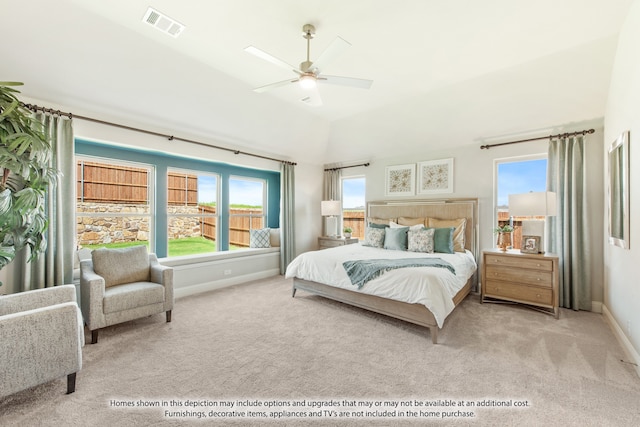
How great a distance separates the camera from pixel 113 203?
3.99 metres

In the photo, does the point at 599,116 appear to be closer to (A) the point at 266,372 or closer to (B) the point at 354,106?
(B) the point at 354,106

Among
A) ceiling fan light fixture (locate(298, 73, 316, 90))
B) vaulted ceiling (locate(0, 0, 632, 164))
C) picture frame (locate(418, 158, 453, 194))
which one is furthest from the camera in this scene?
picture frame (locate(418, 158, 453, 194))

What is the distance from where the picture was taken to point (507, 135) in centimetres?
413

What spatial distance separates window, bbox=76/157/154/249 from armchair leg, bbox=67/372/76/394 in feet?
8.06

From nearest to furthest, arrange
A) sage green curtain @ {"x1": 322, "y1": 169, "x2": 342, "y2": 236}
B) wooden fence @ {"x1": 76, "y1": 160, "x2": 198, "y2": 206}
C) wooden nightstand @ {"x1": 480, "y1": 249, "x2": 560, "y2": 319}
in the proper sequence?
wooden nightstand @ {"x1": 480, "y1": 249, "x2": 560, "y2": 319} → wooden fence @ {"x1": 76, "y1": 160, "x2": 198, "y2": 206} → sage green curtain @ {"x1": 322, "y1": 169, "x2": 342, "y2": 236}

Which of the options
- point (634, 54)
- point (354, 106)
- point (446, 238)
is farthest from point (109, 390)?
point (634, 54)

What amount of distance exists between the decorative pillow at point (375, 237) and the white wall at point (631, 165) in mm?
2752

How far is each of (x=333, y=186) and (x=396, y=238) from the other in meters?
2.31

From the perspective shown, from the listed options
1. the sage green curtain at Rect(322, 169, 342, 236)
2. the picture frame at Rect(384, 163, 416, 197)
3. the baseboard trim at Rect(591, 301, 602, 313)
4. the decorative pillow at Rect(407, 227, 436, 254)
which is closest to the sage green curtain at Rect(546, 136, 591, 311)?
the baseboard trim at Rect(591, 301, 602, 313)

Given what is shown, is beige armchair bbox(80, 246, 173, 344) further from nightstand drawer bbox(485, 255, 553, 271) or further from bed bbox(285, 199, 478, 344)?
nightstand drawer bbox(485, 255, 553, 271)

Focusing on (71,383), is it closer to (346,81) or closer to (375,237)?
(346,81)

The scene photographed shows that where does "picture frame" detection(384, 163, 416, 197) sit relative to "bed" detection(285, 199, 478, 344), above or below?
above

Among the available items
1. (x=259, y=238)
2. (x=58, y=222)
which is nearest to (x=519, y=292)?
(x=259, y=238)

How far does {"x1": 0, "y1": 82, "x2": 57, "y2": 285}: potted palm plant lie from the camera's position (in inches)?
84.4
